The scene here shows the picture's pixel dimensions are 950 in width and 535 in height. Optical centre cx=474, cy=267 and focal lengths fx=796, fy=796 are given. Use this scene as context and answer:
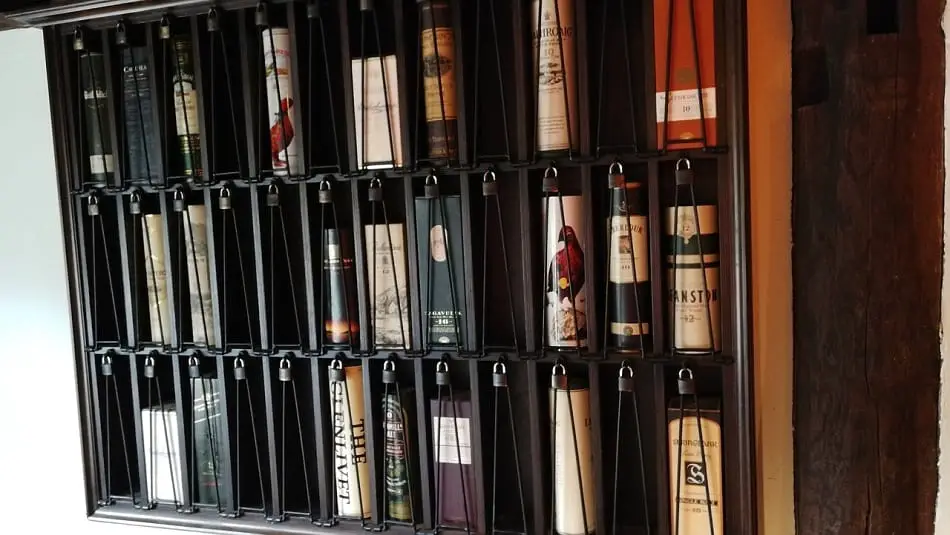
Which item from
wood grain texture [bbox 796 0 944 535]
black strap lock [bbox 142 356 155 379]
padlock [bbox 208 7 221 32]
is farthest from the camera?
black strap lock [bbox 142 356 155 379]

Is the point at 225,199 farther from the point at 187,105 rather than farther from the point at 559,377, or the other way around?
the point at 559,377

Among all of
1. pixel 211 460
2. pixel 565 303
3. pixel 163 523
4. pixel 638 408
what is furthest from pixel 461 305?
pixel 163 523

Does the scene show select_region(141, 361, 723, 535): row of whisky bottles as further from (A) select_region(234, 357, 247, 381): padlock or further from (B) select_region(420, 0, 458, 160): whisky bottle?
(B) select_region(420, 0, 458, 160): whisky bottle

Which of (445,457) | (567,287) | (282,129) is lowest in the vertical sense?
(445,457)

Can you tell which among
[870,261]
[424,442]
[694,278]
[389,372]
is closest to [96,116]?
[389,372]

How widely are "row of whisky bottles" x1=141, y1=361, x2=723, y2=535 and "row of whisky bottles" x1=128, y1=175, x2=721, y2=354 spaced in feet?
0.29

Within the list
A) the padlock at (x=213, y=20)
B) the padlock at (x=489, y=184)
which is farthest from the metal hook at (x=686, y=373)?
the padlock at (x=213, y=20)

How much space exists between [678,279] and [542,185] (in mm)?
230

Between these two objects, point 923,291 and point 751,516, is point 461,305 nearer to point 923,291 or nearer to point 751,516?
point 751,516

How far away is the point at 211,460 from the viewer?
A: 133 cm

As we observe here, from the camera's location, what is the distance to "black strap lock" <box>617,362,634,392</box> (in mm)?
1085

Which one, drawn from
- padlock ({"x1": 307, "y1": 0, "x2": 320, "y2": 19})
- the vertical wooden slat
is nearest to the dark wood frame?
the vertical wooden slat

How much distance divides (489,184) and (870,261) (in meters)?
0.51

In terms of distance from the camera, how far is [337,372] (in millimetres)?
1229
